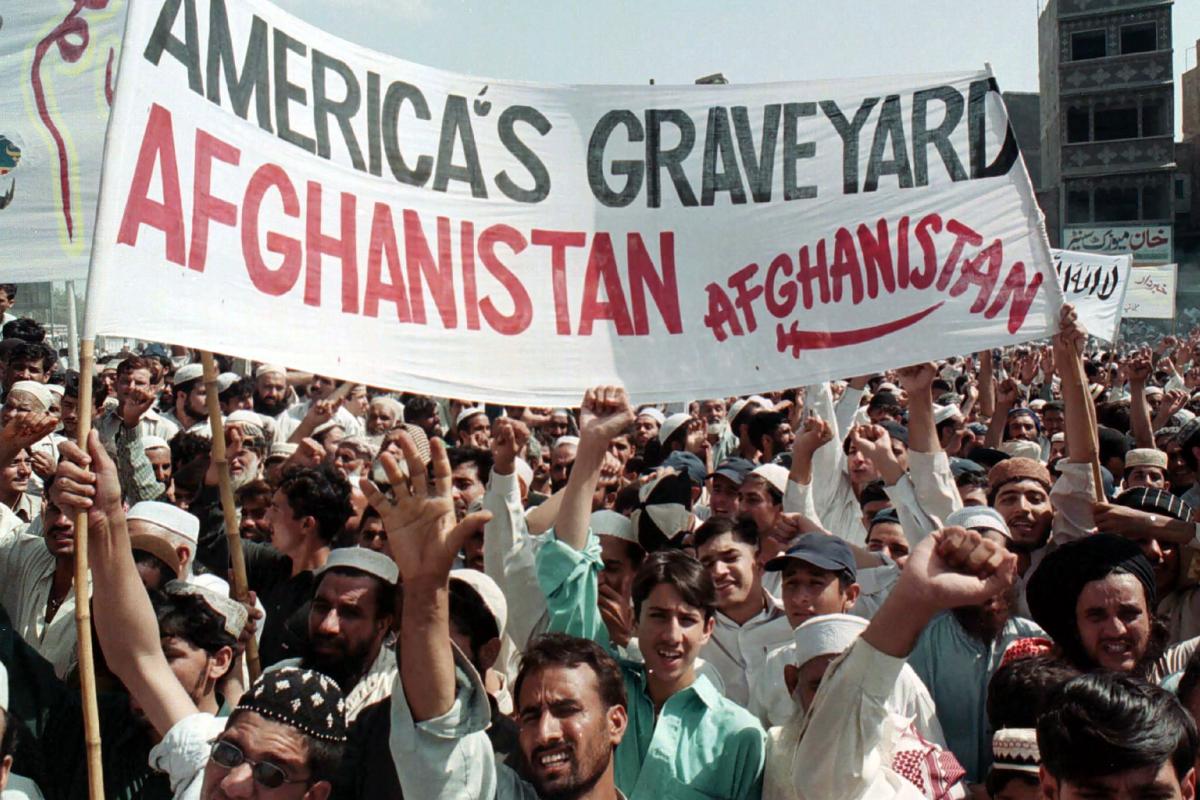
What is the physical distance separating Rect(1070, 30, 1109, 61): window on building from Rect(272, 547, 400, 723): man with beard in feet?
163

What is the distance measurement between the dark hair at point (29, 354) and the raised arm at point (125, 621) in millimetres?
4210

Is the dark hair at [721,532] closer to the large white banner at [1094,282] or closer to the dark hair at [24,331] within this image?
the dark hair at [24,331]

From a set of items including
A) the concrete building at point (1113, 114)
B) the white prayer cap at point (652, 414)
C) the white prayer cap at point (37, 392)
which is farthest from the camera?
the concrete building at point (1113, 114)

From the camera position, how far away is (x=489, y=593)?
351cm

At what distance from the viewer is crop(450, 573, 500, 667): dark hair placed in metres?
3.41

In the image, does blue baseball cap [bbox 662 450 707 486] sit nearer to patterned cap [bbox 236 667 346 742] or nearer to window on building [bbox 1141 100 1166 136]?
patterned cap [bbox 236 667 346 742]

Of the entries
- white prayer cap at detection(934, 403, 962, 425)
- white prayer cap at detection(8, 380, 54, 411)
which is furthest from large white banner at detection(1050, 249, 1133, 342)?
white prayer cap at detection(8, 380, 54, 411)

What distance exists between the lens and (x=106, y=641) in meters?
2.98

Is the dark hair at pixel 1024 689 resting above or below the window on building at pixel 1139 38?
below

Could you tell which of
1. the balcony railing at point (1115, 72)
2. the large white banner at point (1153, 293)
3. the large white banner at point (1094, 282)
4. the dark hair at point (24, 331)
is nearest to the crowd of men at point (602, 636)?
the dark hair at point (24, 331)

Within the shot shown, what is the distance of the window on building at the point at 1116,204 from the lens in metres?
48.1

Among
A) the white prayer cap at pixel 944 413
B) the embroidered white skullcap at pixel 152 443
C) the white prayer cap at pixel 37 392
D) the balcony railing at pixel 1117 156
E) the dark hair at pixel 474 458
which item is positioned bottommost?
the dark hair at pixel 474 458

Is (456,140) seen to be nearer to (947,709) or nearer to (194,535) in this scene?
(194,535)

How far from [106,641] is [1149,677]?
8.44 ft
